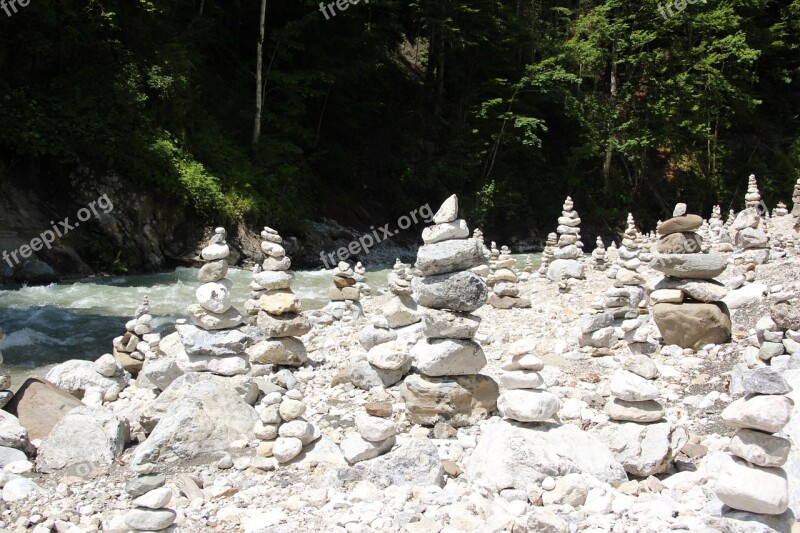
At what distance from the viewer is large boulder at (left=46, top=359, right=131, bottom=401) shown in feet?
24.7

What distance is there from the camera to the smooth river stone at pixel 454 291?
614 cm

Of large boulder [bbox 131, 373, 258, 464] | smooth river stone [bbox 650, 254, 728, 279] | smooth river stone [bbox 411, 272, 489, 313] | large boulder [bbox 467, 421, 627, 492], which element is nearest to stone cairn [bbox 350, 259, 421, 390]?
smooth river stone [bbox 411, 272, 489, 313]

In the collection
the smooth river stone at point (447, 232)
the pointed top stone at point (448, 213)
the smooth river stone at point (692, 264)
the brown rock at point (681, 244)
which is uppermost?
the pointed top stone at point (448, 213)

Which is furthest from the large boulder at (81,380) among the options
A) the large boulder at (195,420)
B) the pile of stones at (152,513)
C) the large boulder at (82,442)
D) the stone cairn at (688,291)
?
the stone cairn at (688,291)

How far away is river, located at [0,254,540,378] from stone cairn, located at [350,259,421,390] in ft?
14.5

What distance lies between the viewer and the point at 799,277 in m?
10.3

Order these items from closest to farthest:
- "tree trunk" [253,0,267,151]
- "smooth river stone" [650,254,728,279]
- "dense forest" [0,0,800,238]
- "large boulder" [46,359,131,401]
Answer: "large boulder" [46,359,131,401], "smooth river stone" [650,254,728,279], "dense forest" [0,0,800,238], "tree trunk" [253,0,267,151]

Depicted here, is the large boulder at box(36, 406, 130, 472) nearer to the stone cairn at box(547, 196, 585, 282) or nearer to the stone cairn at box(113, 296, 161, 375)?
the stone cairn at box(113, 296, 161, 375)

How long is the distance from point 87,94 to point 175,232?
14.8 feet

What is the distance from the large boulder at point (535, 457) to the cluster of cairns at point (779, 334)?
2416mm

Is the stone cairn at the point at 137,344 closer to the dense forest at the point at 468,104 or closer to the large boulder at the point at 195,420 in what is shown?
the large boulder at the point at 195,420

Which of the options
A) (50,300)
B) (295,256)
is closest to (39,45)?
(50,300)

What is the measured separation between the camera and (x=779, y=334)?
6305 millimetres

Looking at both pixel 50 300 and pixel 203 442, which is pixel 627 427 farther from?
pixel 50 300
